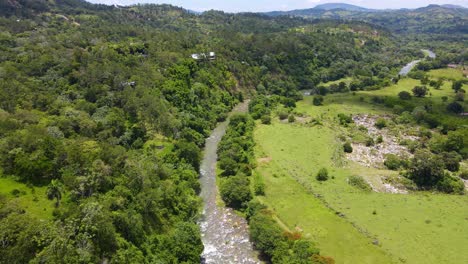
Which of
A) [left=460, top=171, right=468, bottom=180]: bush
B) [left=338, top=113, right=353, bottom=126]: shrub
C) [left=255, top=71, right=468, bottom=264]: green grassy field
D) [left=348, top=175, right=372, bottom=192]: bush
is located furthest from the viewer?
[left=338, top=113, right=353, bottom=126]: shrub

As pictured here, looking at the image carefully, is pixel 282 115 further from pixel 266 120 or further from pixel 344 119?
pixel 344 119

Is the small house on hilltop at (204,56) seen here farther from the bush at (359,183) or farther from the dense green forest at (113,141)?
the bush at (359,183)

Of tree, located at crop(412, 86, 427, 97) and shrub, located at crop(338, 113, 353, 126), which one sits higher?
tree, located at crop(412, 86, 427, 97)

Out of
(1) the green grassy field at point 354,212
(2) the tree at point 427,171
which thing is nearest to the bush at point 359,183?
(1) the green grassy field at point 354,212

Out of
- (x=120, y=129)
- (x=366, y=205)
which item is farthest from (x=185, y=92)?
(x=366, y=205)

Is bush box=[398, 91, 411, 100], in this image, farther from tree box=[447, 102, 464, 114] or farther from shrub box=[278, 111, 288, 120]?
shrub box=[278, 111, 288, 120]

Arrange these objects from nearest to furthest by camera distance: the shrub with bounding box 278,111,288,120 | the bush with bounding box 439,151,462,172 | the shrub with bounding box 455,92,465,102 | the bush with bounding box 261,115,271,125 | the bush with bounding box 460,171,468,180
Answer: the bush with bounding box 460,171,468,180, the bush with bounding box 439,151,462,172, the bush with bounding box 261,115,271,125, the shrub with bounding box 278,111,288,120, the shrub with bounding box 455,92,465,102

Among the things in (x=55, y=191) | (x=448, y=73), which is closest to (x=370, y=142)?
(x=55, y=191)

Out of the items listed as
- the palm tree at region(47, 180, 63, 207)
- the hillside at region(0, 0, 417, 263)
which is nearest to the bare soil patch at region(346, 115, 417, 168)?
the hillside at region(0, 0, 417, 263)
